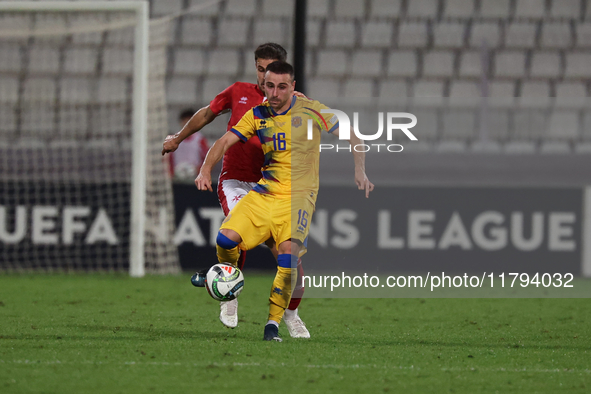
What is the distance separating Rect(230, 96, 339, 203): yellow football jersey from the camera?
15.1 ft

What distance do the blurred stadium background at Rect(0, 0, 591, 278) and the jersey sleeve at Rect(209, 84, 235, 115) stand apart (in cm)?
335

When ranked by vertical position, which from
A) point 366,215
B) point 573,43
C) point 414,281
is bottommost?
point 414,281

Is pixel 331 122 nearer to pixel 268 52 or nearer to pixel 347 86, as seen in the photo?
pixel 268 52

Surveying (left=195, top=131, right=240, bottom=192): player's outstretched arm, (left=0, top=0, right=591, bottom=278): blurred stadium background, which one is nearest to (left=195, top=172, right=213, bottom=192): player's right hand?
(left=195, top=131, right=240, bottom=192): player's outstretched arm

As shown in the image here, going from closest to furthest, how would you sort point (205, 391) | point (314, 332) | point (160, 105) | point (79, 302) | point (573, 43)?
point (205, 391)
point (314, 332)
point (79, 302)
point (160, 105)
point (573, 43)

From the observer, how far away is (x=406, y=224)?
8.51 metres

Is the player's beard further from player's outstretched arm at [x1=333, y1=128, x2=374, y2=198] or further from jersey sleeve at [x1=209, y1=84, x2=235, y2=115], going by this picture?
jersey sleeve at [x1=209, y1=84, x2=235, y2=115]

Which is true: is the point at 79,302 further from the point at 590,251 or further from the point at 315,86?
the point at 315,86

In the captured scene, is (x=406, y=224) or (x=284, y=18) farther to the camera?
(x=284, y=18)

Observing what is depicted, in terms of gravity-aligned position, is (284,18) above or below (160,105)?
above

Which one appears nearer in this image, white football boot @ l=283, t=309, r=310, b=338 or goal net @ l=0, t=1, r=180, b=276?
white football boot @ l=283, t=309, r=310, b=338

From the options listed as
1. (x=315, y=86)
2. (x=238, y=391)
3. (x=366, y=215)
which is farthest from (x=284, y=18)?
(x=238, y=391)

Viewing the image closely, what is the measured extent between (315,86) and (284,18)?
1475 millimetres

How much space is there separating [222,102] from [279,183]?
0.90 metres
